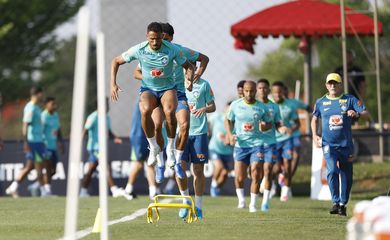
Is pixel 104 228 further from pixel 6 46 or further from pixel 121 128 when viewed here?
pixel 6 46

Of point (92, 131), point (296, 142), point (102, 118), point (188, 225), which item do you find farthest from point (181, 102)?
point (92, 131)

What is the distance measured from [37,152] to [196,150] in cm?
1086

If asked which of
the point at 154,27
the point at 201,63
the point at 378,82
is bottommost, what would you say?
the point at 201,63

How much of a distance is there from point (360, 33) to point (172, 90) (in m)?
14.1

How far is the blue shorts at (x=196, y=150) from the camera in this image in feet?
58.4

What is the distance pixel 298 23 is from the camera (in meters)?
29.9

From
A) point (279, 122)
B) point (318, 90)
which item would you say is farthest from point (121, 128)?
point (318, 90)

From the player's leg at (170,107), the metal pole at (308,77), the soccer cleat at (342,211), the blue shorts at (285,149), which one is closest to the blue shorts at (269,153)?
the soccer cleat at (342,211)

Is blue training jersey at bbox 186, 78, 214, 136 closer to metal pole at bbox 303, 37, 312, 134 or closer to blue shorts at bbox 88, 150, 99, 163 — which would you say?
blue shorts at bbox 88, 150, 99, 163

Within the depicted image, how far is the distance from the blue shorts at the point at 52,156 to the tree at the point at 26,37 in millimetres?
23035

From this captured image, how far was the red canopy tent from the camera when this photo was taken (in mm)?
29547

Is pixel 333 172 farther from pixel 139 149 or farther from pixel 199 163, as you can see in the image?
pixel 139 149

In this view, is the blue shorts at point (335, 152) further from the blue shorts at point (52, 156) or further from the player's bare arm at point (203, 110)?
the blue shorts at point (52, 156)

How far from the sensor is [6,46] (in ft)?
174
